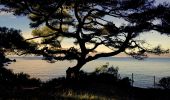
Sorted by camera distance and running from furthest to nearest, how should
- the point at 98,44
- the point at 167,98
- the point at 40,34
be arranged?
the point at 40,34, the point at 98,44, the point at 167,98

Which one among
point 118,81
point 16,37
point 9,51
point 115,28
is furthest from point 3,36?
point 118,81

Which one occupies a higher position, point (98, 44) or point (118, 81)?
point (98, 44)

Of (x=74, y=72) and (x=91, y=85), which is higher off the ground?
(x=74, y=72)

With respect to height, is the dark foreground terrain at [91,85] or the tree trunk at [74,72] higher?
the tree trunk at [74,72]

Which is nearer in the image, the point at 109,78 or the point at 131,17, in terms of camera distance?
the point at 131,17

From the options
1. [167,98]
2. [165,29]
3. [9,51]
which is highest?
A: [165,29]

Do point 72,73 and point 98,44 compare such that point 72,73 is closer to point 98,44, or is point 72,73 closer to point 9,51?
point 98,44

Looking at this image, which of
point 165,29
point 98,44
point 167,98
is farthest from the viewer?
point 98,44

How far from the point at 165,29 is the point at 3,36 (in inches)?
361

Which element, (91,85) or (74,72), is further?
(74,72)

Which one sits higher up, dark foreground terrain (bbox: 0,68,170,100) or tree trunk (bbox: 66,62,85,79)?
tree trunk (bbox: 66,62,85,79)

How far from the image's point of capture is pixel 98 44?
84.4 ft

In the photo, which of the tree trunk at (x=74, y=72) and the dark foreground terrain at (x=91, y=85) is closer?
the dark foreground terrain at (x=91, y=85)

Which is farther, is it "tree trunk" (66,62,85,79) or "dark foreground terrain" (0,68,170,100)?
"tree trunk" (66,62,85,79)
